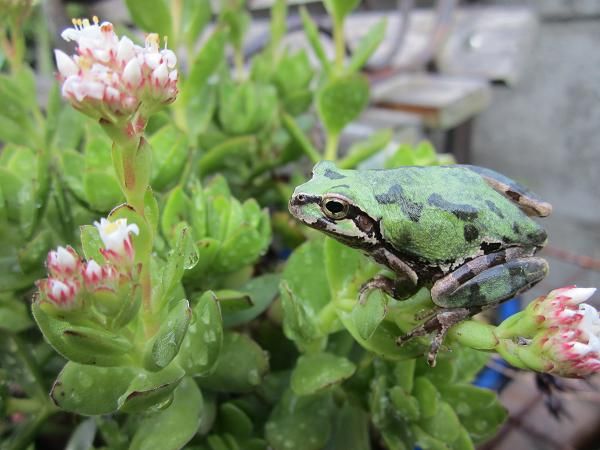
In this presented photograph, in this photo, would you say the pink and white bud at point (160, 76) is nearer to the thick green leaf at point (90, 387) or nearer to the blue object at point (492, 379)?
the thick green leaf at point (90, 387)

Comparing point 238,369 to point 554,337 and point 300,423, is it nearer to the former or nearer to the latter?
point 300,423

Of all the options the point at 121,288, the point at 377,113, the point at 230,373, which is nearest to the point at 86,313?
the point at 121,288

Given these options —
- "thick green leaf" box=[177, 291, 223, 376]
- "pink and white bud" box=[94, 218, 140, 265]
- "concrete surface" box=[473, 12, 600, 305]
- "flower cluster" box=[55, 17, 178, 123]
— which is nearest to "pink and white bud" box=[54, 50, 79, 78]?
"flower cluster" box=[55, 17, 178, 123]

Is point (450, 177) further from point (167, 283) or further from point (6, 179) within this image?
point (6, 179)

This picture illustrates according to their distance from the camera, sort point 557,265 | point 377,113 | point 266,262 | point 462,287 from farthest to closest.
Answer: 1. point 557,265
2. point 377,113
3. point 266,262
4. point 462,287

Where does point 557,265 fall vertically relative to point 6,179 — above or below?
below

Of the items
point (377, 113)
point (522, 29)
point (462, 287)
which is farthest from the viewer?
point (522, 29)

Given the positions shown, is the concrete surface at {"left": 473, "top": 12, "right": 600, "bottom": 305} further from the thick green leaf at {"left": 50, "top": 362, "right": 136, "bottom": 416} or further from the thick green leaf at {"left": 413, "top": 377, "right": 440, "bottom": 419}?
the thick green leaf at {"left": 50, "top": 362, "right": 136, "bottom": 416}
